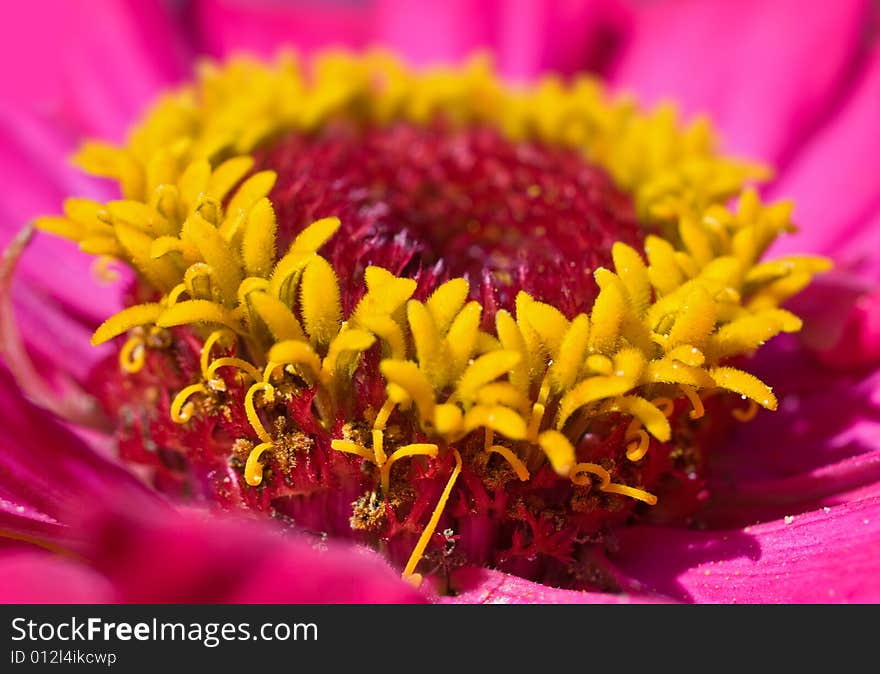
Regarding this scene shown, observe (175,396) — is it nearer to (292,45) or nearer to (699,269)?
(699,269)

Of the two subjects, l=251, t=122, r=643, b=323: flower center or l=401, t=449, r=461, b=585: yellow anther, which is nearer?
l=401, t=449, r=461, b=585: yellow anther

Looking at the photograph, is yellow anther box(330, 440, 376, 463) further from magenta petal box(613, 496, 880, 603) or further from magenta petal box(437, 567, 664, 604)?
magenta petal box(613, 496, 880, 603)

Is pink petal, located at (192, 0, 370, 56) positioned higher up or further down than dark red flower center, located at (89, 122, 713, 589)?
higher up

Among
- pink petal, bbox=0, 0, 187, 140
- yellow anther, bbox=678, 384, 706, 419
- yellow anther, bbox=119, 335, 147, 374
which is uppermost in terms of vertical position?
pink petal, bbox=0, 0, 187, 140

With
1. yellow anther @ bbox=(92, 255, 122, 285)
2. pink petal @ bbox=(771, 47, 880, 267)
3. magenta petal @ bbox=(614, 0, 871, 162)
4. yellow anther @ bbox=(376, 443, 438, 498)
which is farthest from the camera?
magenta petal @ bbox=(614, 0, 871, 162)

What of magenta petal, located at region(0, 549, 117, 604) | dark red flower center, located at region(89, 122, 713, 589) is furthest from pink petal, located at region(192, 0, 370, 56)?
magenta petal, located at region(0, 549, 117, 604)

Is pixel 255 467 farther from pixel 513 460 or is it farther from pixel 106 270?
pixel 106 270
